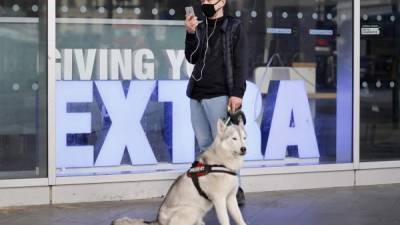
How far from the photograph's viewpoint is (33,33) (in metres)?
8.12

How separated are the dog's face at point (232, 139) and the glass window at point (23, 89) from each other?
2548 mm

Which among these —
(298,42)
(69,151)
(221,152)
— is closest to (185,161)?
(69,151)

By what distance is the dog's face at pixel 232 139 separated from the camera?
617cm

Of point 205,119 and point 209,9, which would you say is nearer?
point 209,9

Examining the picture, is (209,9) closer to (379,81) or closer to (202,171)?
(202,171)

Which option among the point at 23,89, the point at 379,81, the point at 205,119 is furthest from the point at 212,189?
the point at 379,81

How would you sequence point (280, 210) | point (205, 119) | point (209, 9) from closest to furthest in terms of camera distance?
point (209, 9)
point (205, 119)
point (280, 210)

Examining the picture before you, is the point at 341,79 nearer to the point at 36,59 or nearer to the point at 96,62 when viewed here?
the point at 96,62

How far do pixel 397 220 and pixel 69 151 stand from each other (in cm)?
328

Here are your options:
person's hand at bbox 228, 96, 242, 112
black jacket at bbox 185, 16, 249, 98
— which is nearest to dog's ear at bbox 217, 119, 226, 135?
person's hand at bbox 228, 96, 242, 112

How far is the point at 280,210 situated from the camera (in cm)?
786

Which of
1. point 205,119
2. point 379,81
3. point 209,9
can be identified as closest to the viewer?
point 209,9

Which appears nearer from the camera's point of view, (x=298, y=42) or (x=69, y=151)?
(x=69, y=151)

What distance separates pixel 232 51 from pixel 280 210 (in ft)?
5.51
